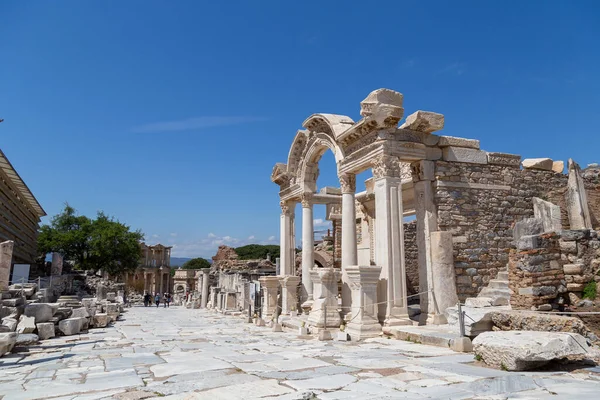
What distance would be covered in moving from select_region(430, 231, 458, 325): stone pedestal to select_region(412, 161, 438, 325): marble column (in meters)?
0.14

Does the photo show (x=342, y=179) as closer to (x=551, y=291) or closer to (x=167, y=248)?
(x=551, y=291)

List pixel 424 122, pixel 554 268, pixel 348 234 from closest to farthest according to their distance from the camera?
1. pixel 554 268
2. pixel 424 122
3. pixel 348 234

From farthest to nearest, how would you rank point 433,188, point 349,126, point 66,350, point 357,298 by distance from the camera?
point 349,126 → point 433,188 → point 357,298 → point 66,350

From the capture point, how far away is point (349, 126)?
13.4 m

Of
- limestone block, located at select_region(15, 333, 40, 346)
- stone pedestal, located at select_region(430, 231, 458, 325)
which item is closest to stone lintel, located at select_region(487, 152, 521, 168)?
stone pedestal, located at select_region(430, 231, 458, 325)

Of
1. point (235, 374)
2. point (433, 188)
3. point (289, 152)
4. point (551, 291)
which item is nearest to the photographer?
point (235, 374)

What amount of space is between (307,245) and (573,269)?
9058 mm

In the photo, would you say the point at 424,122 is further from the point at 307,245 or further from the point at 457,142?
the point at 307,245

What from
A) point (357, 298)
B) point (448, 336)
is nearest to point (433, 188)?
point (357, 298)

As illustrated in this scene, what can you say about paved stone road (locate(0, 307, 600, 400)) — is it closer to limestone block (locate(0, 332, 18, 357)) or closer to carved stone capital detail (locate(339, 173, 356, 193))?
limestone block (locate(0, 332, 18, 357))

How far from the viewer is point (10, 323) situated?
34.0 ft

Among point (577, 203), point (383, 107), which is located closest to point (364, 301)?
point (383, 107)

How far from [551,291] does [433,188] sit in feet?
14.8

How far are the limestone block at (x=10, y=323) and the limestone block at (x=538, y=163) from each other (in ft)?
48.2
